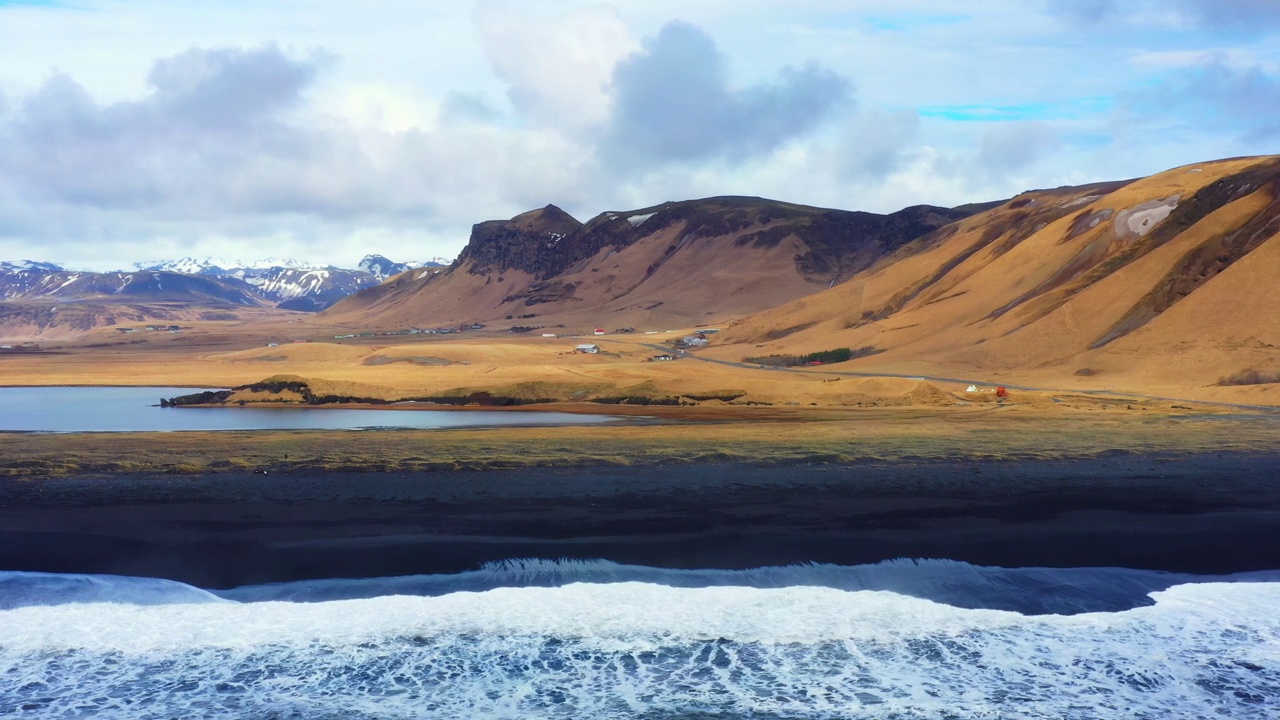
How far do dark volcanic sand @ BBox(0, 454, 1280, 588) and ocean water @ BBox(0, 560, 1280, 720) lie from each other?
867 mm

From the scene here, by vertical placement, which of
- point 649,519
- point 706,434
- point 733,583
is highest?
point 706,434

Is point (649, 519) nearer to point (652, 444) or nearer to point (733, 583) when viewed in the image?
point (733, 583)

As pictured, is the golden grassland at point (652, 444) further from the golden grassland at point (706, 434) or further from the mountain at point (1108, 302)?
the mountain at point (1108, 302)

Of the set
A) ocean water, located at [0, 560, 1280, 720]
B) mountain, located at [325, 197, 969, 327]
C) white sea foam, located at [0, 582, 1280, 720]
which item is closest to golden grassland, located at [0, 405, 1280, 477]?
ocean water, located at [0, 560, 1280, 720]

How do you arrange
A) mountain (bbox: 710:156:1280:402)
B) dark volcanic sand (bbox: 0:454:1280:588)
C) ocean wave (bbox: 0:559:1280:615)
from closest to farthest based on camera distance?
ocean wave (bbox: 0:559:1280:615) < dark volcanic sand (bbox: 0:454:1280:588) < mountain (bbox: 710:156:1280:402)

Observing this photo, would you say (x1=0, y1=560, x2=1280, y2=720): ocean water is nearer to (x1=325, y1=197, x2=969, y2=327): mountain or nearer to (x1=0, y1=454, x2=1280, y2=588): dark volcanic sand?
(x1=0, y1=454, x2=1280, y2=588): dark volcanic sand

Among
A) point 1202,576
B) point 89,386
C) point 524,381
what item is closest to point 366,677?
point 1202,576

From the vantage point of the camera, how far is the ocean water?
516 inches

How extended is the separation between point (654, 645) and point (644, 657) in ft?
1.47

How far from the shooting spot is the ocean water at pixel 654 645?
13.1 meters

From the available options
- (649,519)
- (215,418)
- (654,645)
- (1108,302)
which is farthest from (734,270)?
(654,645)

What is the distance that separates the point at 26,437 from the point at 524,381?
A: 23.5 metres

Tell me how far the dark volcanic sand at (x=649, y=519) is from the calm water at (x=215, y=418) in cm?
1286

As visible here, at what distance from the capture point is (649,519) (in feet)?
71.1
